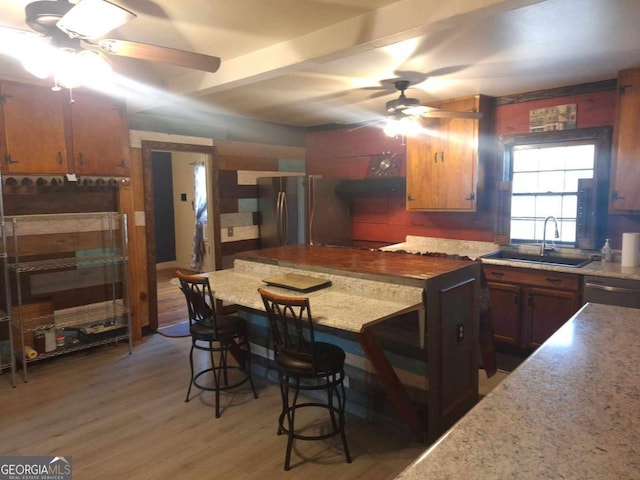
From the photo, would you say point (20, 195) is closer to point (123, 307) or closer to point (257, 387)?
point (123, 307)

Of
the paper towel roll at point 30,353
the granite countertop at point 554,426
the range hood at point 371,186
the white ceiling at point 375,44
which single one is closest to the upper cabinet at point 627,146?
the white ceiling at point 375,44

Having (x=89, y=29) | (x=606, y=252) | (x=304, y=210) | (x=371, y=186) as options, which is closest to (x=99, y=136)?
(x=89, y=29)

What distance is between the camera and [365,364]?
2809 mm

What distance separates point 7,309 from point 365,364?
2910 mm

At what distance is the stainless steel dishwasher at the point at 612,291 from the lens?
3.00m

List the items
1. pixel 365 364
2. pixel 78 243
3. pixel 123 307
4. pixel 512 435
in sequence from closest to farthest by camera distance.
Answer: pixel 512 435 → pixel 365 364 → pixel 78 243 → pixel 123 307

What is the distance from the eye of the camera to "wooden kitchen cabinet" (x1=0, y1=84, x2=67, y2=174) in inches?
128

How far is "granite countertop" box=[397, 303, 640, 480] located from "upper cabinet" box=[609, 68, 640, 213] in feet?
7.53

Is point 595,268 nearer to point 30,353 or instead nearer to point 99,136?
point 99,136

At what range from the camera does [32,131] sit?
11.1ft

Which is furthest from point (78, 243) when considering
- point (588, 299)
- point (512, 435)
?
point (588, 299)

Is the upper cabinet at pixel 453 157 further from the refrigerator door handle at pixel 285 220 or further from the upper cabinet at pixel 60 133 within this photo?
the upper cabinet at pixel 60 133

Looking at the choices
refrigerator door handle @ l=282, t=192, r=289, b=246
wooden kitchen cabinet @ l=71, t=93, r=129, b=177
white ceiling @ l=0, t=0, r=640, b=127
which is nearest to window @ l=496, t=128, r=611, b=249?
white ceiling @ l=0, t=0, r=640, b=127

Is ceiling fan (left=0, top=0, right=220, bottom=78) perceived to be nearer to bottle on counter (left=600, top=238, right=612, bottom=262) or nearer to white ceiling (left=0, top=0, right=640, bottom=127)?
white ceiling (left=0, top=0, right=640, bottom=127)
